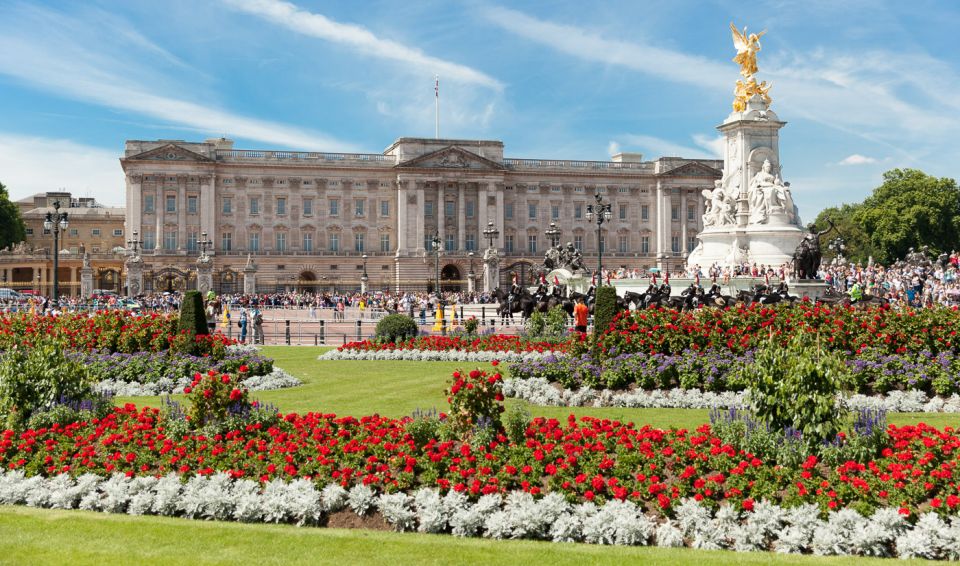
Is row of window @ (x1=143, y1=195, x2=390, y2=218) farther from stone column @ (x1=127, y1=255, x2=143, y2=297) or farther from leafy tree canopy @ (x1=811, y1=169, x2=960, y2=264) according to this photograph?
leafy tree canopy @ (x1=811, y1=169, x2=960, y2=264)

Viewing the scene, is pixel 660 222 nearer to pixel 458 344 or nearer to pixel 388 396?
pixel 458 344

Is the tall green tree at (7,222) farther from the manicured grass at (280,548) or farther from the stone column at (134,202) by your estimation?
the manicured grass at (280,548)

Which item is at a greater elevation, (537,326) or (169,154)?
(169,154)

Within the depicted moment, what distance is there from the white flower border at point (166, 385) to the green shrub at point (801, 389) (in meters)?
10.0

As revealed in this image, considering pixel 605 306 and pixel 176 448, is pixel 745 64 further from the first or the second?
pixel 176 448

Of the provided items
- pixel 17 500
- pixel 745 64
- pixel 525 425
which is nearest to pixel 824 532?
pixel 525 425

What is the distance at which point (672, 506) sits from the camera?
7812 millimetres

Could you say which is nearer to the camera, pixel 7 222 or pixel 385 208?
pixel 7 222

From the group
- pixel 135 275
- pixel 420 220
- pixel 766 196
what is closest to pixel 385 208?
pixel 420 220

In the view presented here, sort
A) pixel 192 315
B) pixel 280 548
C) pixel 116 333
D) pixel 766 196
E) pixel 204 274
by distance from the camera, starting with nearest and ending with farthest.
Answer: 1. pixel 280 548
2. pixel 192 315
3. pixel 116 333
4. pixel 766 196
5. pixel 204 274

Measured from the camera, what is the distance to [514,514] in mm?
7793

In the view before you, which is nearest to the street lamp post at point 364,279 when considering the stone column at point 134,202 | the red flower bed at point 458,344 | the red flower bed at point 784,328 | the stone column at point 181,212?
the stone column at point 181,212

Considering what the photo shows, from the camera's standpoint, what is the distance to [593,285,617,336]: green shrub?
16.2 m

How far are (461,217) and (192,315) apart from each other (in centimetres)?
6795
